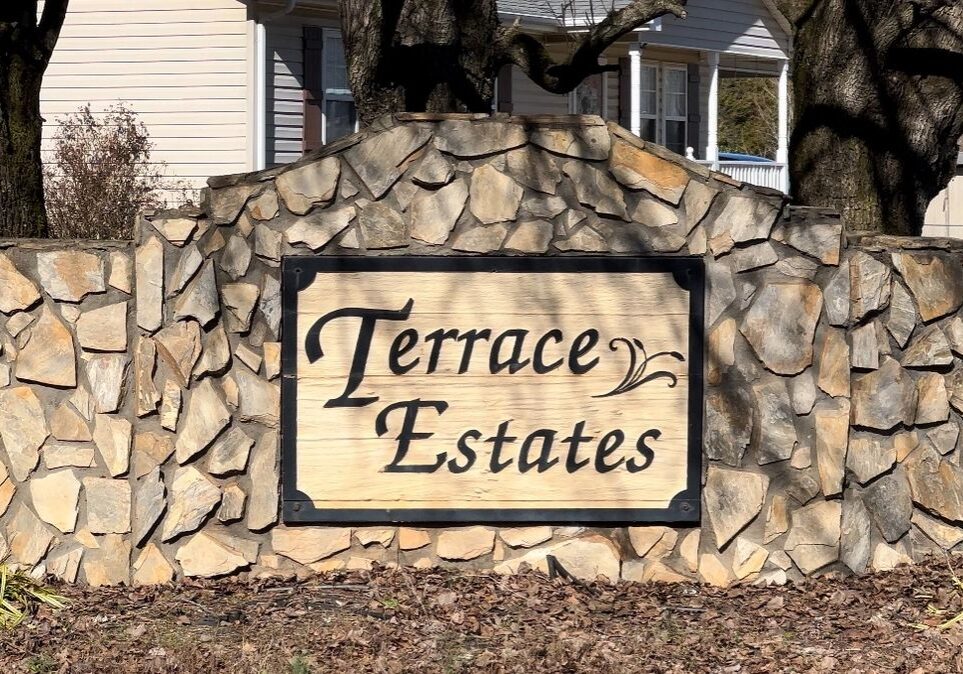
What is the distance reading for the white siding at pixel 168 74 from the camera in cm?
1513

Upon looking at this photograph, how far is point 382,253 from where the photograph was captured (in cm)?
563

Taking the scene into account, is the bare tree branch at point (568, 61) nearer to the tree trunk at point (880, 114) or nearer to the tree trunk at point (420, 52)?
the tree trunk at point (420, 52)

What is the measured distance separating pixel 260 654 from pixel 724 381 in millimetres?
2293

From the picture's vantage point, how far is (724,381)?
5695 millimetres

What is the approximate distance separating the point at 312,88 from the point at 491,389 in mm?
10456

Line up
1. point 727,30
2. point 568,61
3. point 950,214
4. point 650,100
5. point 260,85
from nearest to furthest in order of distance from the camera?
1. point 568,61
2. point 260,85
3. point 727,30
4. point 650,100
5. point 950,214

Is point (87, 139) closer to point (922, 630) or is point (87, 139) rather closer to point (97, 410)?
point (97, 410)

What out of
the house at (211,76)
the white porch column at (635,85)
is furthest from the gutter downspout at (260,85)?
the white porch column at (635,85)

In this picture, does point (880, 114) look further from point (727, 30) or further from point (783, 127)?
point (727, 30)

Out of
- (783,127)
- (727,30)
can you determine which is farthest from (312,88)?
(727,30)

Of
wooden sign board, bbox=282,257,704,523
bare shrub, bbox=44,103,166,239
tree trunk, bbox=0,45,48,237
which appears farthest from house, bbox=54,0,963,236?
wooden sign board, bbox=282,257,704,523

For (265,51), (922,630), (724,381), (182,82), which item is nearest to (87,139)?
(182,82)

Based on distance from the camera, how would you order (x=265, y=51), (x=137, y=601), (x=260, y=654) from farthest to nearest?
1. (x=265, y=51)
2. (x=137, y=601)
3. (x=260, y=654)

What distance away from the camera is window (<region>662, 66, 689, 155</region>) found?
21797mm
